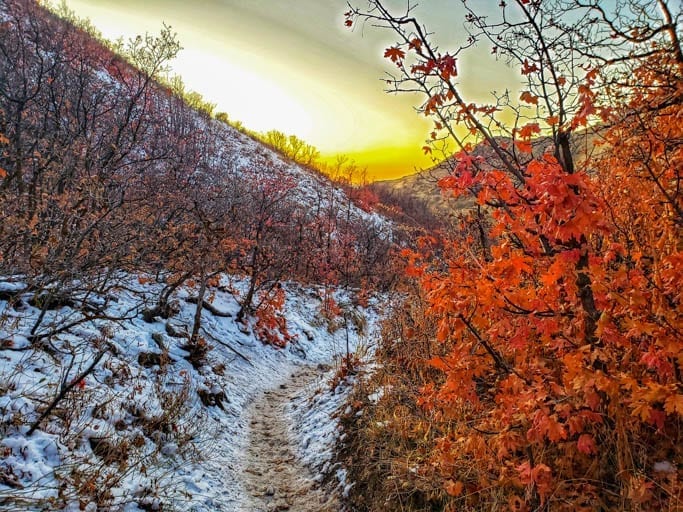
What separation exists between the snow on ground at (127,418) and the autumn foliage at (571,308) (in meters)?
2.94

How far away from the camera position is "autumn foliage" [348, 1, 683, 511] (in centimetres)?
285

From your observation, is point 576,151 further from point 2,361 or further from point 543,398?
point 2,361

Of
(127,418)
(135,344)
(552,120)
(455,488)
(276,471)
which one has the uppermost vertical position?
(552,120)

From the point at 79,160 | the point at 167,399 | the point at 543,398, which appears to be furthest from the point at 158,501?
the point at 79,160

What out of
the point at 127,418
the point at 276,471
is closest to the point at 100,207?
the point at 127,418

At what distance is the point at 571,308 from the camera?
351 centimetres

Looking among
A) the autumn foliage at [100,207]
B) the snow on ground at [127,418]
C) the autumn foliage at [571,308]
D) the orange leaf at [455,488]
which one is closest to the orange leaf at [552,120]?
the autumn foliage at [571,308]

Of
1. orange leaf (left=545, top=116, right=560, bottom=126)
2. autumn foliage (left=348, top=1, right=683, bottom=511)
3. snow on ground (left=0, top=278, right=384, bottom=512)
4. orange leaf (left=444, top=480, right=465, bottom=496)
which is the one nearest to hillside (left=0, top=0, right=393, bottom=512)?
snow on ground (left=0, top=278, right=384, bottom=512)

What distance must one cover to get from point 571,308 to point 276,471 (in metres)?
5.15

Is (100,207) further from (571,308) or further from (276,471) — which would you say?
(571,308)

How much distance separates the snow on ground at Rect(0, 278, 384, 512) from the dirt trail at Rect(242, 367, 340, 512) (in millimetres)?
190

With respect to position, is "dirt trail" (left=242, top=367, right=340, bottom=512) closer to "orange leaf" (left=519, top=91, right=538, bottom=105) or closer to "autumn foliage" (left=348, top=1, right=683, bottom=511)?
"autumn foliage" (left=348, top=1, right=683, bottom=511)

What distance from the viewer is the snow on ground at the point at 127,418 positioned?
12.8 feet

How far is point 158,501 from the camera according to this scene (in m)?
4.36
